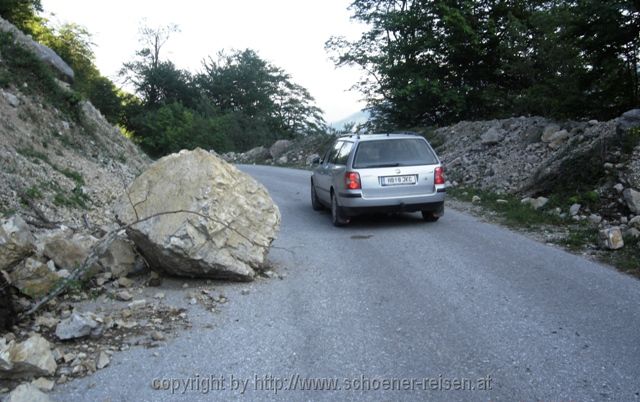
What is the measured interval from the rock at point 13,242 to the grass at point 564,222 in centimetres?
652

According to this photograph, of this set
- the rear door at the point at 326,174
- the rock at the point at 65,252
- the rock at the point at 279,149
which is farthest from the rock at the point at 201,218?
the rock at the point at 279,149

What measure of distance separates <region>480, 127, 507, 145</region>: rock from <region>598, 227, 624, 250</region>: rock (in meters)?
9.72

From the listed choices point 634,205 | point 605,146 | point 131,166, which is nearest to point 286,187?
point 131,166

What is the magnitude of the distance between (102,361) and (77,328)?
0.53 m

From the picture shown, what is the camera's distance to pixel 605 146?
35.0ft

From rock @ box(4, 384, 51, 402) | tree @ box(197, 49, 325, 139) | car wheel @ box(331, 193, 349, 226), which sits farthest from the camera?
tree @ box(197, 49, 325, 139)

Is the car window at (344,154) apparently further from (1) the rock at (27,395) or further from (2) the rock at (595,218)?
(1) the rock at (27,395)

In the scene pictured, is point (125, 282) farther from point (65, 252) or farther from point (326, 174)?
point (326, 174)

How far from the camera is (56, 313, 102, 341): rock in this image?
4453 mm

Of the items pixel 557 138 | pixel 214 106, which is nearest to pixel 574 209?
pixel 557 138

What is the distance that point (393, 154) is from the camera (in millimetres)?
9781

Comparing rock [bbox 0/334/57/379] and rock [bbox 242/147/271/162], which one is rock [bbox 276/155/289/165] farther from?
rock [bbox 0/334/57/379]

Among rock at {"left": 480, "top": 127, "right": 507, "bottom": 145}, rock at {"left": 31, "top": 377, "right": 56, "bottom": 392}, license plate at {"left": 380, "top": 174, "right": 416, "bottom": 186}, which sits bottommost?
rock at {"left": 31, "top": 377, "right": 56, "bottom": 392}

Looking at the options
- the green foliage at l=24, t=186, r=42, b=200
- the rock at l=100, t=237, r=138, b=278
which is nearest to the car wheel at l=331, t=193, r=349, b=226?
the rock at l=100, t=237, r=138, b=278
